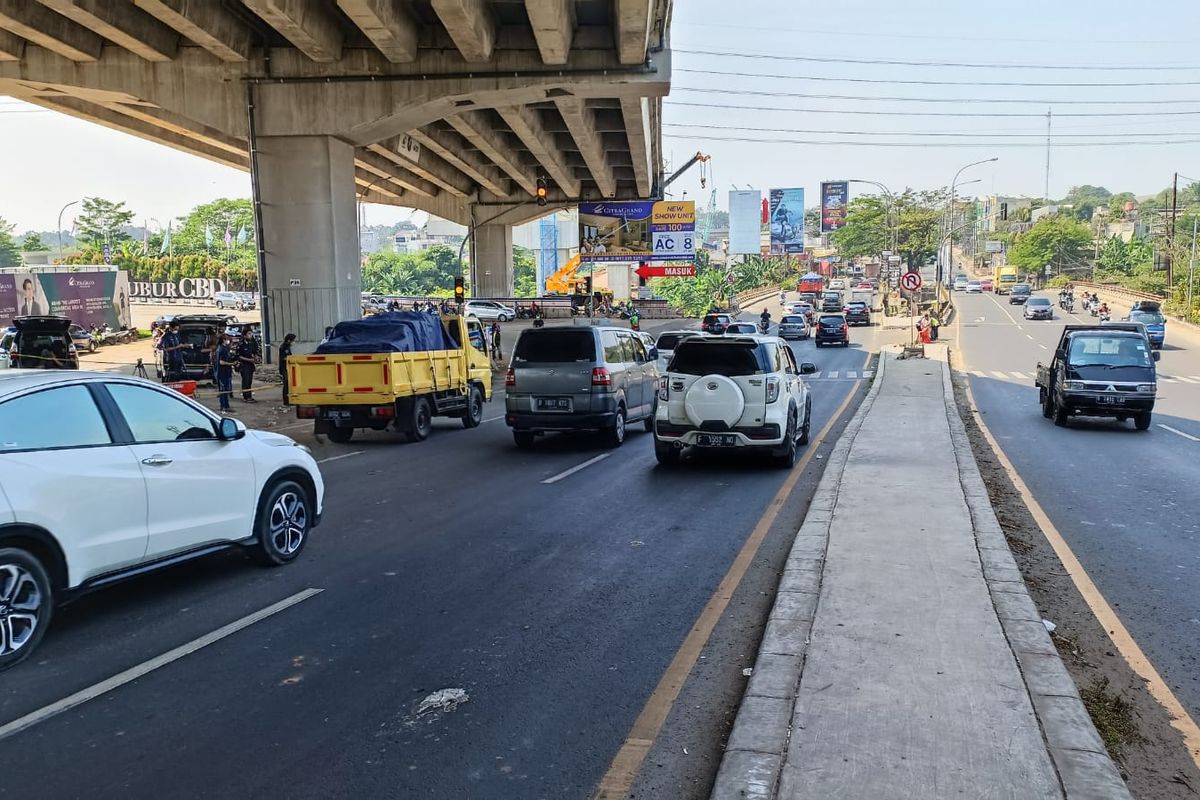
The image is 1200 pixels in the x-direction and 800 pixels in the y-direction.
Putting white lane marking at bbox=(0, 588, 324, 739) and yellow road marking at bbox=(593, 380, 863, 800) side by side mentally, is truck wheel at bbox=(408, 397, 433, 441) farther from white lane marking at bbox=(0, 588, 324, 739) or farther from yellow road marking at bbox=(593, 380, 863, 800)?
white lane marking at bbox=(0, 588, 324, 739)

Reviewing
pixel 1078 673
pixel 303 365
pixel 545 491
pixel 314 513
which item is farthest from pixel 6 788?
pixel 303 365

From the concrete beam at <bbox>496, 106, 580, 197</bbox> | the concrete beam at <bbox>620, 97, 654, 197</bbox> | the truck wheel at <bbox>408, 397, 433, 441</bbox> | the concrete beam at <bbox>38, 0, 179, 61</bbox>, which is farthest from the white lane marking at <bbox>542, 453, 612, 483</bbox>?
the concrete beam at <bbox>496, 106, 580, 197</bbox>

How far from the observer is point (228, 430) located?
7.32 meters

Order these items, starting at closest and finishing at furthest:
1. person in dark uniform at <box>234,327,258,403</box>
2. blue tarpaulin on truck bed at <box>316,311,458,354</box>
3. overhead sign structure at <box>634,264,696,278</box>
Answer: blue tarpaulin on truck bed at <box>316,311,458,354</box> → person in dark uniform at <box>234,327,258,403</box> → overhead sign structure at <box>634,264,696,278</box>

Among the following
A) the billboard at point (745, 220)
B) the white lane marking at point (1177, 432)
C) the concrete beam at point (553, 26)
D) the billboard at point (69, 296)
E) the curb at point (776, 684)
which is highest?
the billboard at point (745, 220)

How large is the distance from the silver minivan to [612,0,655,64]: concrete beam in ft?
27.6

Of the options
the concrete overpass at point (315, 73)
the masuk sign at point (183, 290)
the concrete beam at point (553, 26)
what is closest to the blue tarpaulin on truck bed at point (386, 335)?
the concrete beam at point (553, 26)

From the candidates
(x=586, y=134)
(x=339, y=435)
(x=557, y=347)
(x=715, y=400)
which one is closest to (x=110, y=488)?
Answer: (x=715, y=400)

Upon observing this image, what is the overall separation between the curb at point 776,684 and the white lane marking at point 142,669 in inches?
138

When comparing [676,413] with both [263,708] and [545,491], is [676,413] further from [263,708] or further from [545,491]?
[263,708]

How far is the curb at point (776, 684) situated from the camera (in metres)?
4.11

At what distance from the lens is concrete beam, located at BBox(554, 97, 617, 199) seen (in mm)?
30164

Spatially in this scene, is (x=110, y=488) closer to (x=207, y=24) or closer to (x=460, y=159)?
(x=207, y=24)

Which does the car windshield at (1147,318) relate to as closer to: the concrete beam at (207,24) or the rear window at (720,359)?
the rear window at (720,359)
